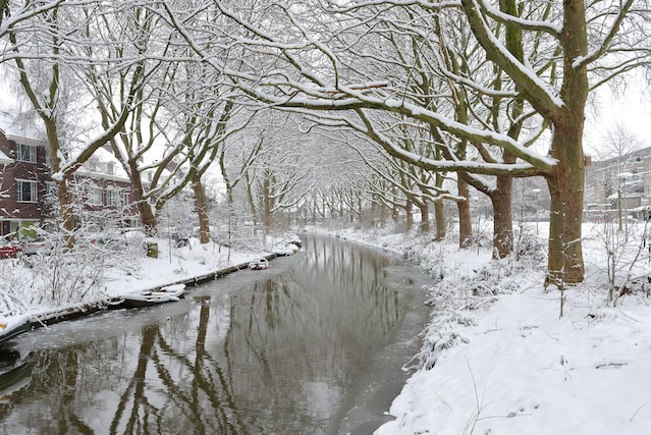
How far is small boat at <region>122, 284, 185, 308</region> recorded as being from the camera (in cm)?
1365

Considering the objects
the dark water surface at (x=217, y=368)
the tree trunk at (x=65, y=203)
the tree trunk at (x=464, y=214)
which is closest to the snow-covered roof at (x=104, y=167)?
the tree trunk at (x=65, y=203)

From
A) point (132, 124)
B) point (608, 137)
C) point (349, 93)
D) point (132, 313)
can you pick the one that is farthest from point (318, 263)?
point (608, 137)

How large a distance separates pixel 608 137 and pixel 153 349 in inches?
1644

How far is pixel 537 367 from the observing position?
5.12 meters

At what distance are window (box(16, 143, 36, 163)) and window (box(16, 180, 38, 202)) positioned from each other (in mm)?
1583

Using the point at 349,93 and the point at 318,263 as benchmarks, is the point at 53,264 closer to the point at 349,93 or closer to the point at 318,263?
the point at 349,93

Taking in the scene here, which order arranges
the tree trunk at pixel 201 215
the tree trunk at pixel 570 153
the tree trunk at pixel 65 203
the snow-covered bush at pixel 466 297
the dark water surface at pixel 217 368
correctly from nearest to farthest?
the dark water surface at pixel 217 368
the tree trunk at pixel 570 153
the snow-covered bush at pixel 466 297
the tree trunk at pixel 65 203
the tree trunk at pixel 201 215

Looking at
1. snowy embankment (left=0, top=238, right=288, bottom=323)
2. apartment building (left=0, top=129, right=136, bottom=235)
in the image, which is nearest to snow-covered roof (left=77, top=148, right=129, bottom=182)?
apartment building (left=0, top=129, right=136, bottom=235)

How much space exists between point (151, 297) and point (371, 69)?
1035 cm

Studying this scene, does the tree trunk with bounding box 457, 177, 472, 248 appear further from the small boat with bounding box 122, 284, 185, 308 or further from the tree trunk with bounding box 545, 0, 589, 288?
the small boat with bounding box 122, 284, 185, 308

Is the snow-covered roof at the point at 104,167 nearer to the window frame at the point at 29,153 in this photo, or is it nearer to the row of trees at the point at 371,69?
the window frame at the point at 29,153

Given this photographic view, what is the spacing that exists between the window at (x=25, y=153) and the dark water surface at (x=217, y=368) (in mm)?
23637

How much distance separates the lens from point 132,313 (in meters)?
13.0

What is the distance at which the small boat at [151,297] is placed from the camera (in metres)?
13.6
